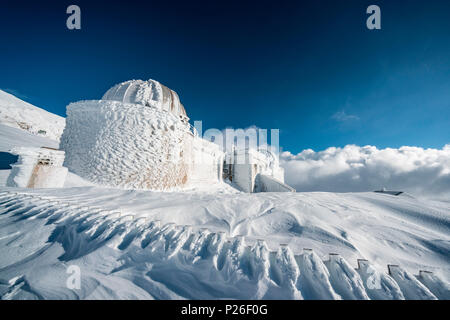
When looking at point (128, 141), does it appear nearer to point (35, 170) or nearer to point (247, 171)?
point (35, 170)

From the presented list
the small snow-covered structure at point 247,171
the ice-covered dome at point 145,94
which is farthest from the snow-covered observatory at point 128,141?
the small snow-covered structure at point 247,171

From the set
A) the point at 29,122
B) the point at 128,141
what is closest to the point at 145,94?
the point at 128,141

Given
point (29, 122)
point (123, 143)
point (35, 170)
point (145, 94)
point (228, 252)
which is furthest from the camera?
point (29, 122)

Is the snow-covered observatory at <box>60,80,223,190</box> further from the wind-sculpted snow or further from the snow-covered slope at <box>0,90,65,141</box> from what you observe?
the snow-covered slope at <box>0,90,65,141</box>

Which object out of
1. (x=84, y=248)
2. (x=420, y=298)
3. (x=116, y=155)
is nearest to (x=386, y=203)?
(x=420, y=298)

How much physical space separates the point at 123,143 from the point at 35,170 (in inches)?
108

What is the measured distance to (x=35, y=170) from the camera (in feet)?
16.2

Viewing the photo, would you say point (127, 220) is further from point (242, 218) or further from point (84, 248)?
point (242, 218)

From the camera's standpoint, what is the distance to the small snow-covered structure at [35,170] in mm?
4777

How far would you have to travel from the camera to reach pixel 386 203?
338 centimetres

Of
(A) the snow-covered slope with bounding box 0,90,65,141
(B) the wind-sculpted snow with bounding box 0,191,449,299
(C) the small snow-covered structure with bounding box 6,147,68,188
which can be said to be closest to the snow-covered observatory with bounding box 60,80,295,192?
(C) the small snow-covered structure with bounding box 6,147,68,188

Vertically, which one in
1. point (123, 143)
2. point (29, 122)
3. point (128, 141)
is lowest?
point (123, 143)

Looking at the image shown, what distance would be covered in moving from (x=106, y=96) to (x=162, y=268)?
1136 centimetres

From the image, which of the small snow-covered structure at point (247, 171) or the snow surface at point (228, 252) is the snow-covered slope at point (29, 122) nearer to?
the small snow-covered structure at point (247, 171)
